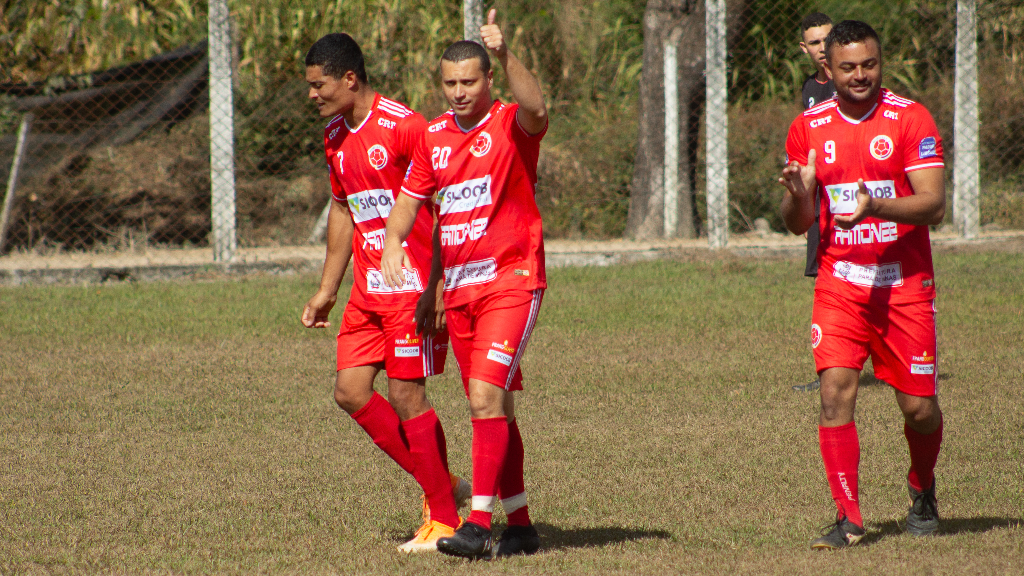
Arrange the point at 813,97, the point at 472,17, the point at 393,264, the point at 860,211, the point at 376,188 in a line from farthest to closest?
the point at 472,17
the point at 813,97
the point at 376,188
the point at 393,264
the point at 860,211

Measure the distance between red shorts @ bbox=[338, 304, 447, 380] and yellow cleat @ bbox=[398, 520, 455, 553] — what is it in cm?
61

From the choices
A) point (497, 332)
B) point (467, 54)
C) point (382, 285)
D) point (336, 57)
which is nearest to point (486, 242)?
point (497, 332)

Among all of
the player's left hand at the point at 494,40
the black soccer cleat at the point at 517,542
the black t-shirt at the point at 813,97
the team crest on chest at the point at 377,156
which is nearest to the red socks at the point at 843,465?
the black soccer cleat at the point at 517,542

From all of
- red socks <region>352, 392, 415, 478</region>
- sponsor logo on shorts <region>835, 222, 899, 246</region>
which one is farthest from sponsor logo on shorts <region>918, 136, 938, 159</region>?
red socks <region>352, 392, 415, 478</region>

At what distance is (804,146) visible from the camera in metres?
4.45

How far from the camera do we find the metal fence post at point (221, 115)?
11.7 metres

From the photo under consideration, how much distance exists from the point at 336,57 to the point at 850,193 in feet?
7.03

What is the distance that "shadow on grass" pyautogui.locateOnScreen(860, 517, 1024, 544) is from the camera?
4375 mm

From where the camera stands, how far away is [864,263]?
4355 mm

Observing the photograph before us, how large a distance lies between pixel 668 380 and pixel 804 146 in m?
3.15

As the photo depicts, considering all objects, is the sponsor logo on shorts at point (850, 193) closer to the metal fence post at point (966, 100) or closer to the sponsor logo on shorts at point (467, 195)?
A: the sponsor logo on shorts at point (467, 195)

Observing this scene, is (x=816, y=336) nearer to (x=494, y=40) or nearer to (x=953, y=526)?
(x=953, y=526)

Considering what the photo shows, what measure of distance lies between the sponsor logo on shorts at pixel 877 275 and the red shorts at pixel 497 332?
1.23 meters

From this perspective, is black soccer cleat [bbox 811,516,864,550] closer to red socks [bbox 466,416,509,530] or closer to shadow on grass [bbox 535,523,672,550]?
shadow on grass [bbox 535,523,672,550]
